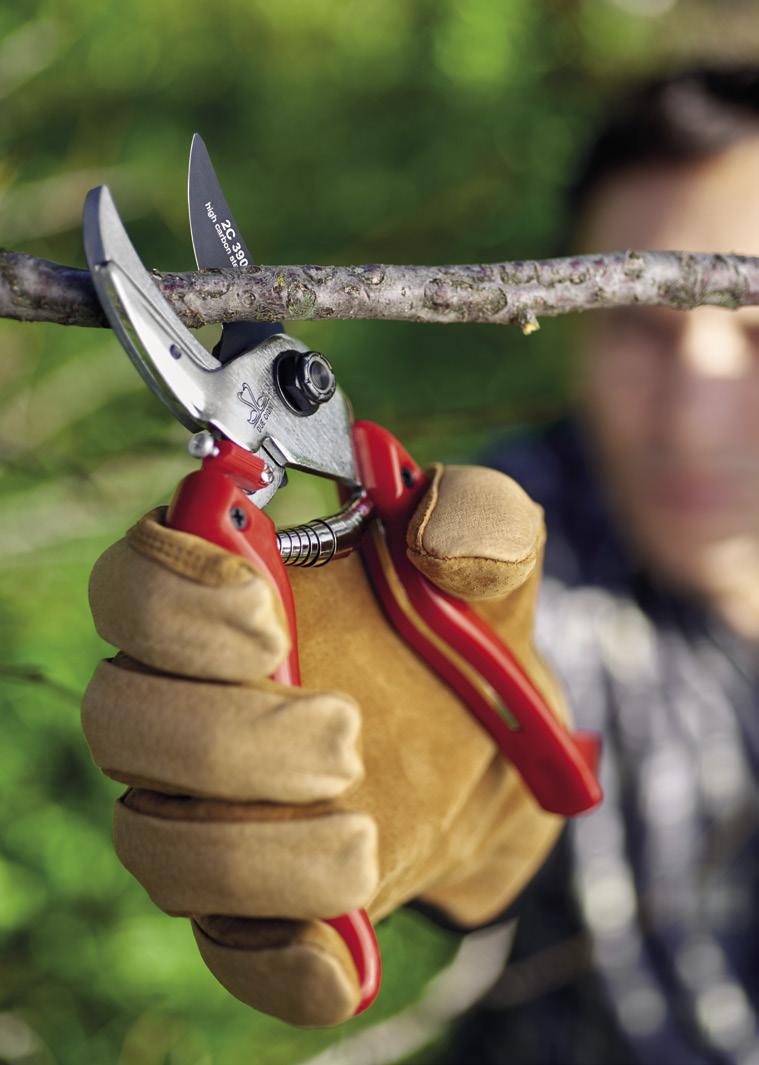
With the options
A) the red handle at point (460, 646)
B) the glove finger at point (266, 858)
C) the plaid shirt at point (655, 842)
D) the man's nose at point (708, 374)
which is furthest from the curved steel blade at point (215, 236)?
the plaid shirt at point (655, 842)

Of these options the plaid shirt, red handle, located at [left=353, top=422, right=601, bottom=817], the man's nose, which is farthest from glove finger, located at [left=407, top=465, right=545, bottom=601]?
the plaid shirt

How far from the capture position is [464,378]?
6.73 feet

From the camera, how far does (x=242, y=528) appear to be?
0.46 meters

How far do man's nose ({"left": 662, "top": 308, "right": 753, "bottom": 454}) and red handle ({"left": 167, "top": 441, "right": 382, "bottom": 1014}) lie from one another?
945 mm

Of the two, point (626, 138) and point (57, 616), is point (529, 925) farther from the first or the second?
point (626, 138)

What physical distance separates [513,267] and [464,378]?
148cm

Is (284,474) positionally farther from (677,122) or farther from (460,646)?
(677,122)

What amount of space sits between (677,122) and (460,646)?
1.02 meters

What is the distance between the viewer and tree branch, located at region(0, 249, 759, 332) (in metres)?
0.46

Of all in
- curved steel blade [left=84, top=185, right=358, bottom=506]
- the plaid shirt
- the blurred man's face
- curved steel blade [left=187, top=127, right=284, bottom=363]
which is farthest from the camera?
the plaid shirt

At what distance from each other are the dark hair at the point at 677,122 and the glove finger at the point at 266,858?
117 cm

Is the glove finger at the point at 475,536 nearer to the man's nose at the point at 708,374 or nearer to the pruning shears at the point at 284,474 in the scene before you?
the pruning shears at the point at 284,474

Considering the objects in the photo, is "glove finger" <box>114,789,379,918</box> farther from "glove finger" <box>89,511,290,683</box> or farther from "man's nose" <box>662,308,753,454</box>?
"man's nose" <box>662,308,753,454</box>

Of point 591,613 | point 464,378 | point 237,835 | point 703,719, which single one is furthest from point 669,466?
point 237,835
